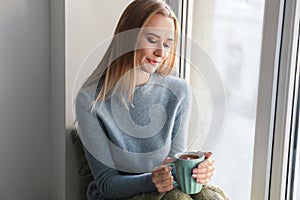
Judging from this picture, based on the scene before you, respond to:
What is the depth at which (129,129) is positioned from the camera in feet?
4.08

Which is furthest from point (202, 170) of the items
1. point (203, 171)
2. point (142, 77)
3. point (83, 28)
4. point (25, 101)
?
point (25, 101)

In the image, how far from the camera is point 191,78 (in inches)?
52.7

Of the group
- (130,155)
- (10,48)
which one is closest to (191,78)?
(130,155)

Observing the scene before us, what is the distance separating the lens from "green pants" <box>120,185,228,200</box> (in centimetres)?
114

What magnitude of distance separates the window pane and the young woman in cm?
8

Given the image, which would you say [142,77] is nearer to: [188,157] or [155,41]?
[155,41]

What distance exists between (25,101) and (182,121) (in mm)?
595

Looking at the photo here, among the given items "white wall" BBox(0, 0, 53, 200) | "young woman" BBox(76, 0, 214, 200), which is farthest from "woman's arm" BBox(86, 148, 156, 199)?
"white wall" BBox(0, 0, 53, 200)

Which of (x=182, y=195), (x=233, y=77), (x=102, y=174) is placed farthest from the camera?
(x=233, y=77)

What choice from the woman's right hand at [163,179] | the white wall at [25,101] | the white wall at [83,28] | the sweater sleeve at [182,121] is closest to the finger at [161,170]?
the woman's right hand at [163,179]

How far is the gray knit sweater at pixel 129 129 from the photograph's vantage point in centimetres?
123

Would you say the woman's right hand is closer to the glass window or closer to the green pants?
the green pants

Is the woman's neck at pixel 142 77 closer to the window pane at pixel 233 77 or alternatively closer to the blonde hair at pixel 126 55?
the blonde hair at pixel 126 55

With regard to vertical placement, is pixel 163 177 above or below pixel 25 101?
below
